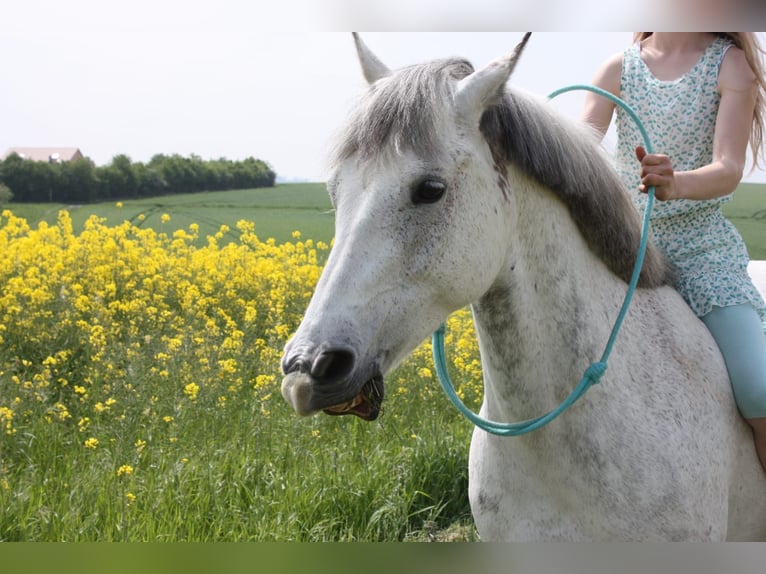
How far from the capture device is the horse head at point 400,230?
1.56m

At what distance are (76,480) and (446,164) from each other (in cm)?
275

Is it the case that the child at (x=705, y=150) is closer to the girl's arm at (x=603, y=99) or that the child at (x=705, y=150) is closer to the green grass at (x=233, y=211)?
the girl's arm at (x=603, y=99)

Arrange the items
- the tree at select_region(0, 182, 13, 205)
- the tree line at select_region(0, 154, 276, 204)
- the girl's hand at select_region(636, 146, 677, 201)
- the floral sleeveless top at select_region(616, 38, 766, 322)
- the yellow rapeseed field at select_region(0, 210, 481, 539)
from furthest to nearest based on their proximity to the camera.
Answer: the tree line at select_region(0, 154, 276, 204) < the tree at select_region(0, 182, 13, 205) < the yellow rapeseed field at select_region(0, 210, 481, 539) < the floral sleeveless top at select_region(616, 38, 766, 322) < the girl's hand at select_region(636, 146, 677, 201)

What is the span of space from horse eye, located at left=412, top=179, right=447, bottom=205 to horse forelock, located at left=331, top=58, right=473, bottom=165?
6 centimetres

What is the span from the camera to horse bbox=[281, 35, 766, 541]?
1.63 m

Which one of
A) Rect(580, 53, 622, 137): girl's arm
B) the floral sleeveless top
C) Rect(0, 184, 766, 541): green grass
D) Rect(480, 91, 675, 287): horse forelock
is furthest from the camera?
Rect(0, 184, 766, 541): green grass

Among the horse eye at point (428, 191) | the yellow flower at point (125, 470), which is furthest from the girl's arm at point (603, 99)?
the yellow flower at point (125, 470)

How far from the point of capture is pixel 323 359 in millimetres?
1499

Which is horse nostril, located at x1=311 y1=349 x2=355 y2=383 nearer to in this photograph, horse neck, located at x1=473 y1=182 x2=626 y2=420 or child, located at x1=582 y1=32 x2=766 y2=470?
horse neck, located at x1=473 y1=182 x2=626 y2=420

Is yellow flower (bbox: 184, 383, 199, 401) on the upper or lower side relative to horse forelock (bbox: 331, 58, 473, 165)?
lower

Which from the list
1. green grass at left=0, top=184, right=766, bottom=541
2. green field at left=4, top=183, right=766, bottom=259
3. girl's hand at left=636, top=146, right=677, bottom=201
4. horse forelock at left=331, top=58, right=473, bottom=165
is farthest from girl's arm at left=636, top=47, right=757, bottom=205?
green field at left=4, top=183, right=766, bottom=259

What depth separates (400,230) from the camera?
165cm

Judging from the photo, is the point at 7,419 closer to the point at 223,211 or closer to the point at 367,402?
the point at 367,402
